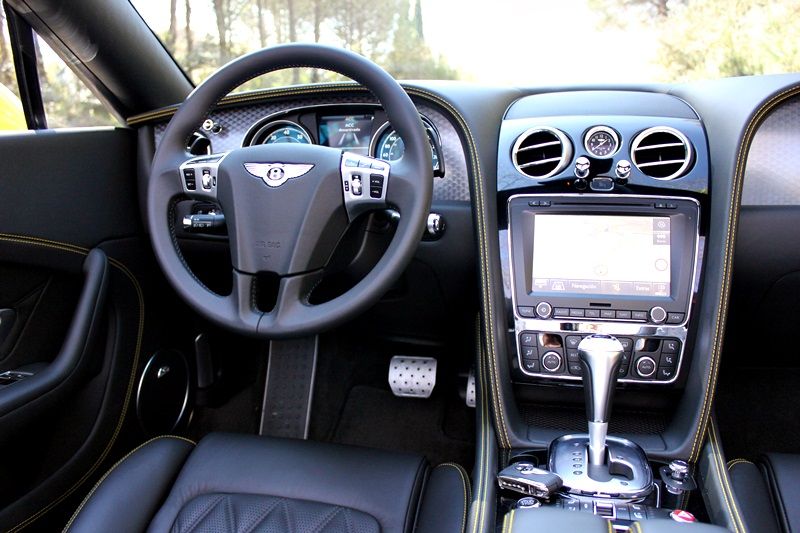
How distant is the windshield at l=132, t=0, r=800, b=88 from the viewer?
71.6 inches

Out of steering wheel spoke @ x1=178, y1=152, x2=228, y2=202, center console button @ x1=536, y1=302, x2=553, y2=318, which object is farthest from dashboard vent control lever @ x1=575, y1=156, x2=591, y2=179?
steering wheel spoke @ x1=178, y1=152, x2=228, y2=202

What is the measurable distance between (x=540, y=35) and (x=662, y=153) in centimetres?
53

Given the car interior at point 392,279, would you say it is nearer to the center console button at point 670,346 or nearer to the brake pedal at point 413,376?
the center console button at point 670,346

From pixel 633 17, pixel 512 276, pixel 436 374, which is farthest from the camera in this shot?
pixel 436 374

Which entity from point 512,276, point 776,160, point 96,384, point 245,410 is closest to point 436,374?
point 245,410

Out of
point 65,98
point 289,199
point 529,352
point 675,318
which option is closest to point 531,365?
point 529,352

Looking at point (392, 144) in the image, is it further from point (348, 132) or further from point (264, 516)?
point (264, 516)

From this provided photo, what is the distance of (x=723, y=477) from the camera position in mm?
1275

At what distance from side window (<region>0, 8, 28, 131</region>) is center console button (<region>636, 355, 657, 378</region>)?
150 centimetres

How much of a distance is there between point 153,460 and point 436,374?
1.09m

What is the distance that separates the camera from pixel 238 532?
115 centimetres

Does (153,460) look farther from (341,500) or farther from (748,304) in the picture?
(748,304)

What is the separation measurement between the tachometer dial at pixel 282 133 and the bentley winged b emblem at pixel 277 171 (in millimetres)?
490

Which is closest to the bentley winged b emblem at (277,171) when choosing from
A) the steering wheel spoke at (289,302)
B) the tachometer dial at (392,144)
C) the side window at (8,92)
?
the steering wheel spoke at (289,302)
